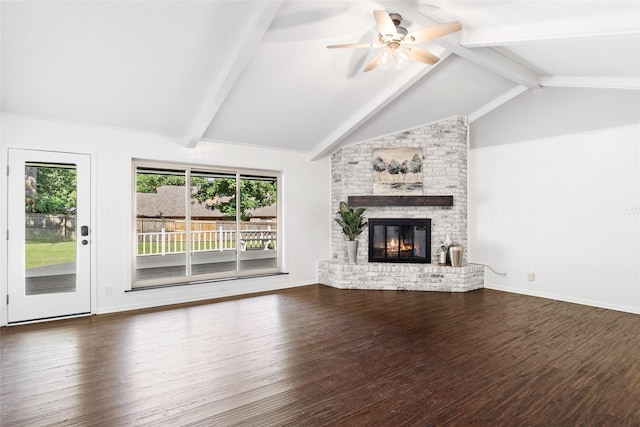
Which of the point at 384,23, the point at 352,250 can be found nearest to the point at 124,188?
the point at 352,250

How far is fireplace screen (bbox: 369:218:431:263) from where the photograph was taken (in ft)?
21.1

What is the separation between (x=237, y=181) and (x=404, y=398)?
14.7 ft

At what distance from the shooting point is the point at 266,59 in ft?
13.3

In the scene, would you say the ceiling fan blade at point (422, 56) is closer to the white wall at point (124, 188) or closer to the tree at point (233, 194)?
the white wall at point (124, 188)

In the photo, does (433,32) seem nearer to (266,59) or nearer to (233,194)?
(266,59)

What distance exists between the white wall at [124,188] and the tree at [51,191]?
0.71 ft

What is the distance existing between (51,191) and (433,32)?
183 inches

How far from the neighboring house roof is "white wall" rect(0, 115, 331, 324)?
0.44 m

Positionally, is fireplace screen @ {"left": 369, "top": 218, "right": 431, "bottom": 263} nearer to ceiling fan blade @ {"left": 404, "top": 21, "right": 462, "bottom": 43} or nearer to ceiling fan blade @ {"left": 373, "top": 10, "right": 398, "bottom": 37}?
ceiling fan blade @ {"left": 404, "top": 21, "right": 462, "bottom": 43}

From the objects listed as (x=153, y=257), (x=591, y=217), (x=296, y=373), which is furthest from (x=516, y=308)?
(x=153, y=257)

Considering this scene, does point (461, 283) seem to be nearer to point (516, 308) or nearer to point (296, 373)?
point (516, 308)

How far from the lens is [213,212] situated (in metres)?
6.68

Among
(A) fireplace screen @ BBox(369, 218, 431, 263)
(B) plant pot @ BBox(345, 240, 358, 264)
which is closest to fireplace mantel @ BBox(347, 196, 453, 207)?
(A) fireplace screen @ BBox(369, 218, 431, 263)

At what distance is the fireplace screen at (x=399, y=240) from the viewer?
6.44 meters
